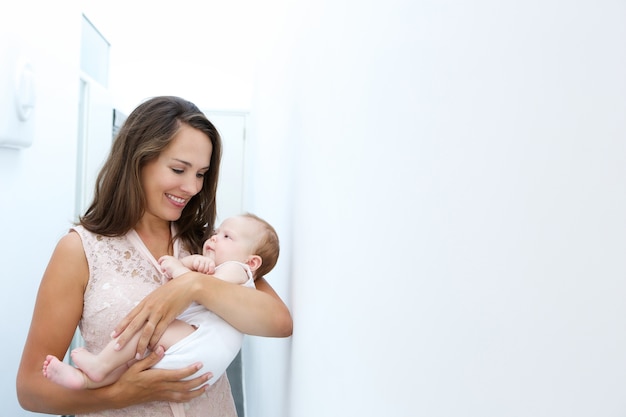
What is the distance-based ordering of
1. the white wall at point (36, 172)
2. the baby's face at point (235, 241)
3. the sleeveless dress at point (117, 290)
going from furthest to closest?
the white wall at point (36, 172) < the baby's face at point (235, 241) < the sleeveless dress at point (117, 290)

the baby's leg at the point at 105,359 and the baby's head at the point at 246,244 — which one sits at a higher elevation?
the baby's head at the point at 246,244

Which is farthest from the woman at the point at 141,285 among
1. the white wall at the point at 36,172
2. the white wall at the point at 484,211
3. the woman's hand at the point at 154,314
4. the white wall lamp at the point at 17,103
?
the white wall at the point at 36,172

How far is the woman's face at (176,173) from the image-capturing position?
55.8 inches

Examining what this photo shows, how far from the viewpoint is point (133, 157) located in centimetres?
142

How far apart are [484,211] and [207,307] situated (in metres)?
1.03

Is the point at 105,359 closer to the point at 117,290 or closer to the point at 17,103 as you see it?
the point at 117,290

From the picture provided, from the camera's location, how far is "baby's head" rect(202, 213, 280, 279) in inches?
57.4

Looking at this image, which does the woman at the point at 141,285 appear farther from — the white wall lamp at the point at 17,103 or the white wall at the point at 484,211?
the white wall lamp at the point at 17,103

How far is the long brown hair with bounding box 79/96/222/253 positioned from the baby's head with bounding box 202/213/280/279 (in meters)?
0.21

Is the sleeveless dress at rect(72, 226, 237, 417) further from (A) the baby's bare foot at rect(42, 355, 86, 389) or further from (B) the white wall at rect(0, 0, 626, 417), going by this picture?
(B) the white wall at rect(0, 0, 626, 417)

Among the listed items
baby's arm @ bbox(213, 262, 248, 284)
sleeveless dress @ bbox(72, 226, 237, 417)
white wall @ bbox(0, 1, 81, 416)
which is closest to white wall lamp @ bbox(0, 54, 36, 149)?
white wall @ bbox(0, 1, 81, 416)

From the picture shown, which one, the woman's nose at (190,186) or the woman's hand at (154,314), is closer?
the woman's hand at (154,314)

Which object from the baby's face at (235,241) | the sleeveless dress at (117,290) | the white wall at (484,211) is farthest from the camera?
the baby's face at (235,241)

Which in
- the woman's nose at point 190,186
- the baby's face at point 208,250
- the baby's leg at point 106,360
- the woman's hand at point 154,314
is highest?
the woman's nose at point 190,186
